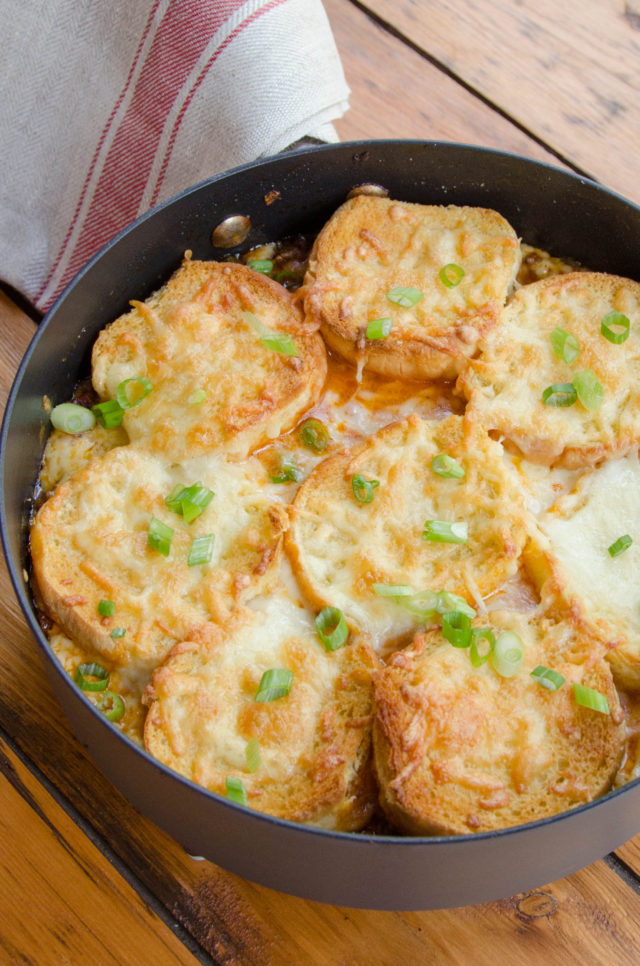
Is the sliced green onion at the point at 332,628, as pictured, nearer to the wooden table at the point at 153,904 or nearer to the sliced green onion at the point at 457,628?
the sliced green onion at the point at 457,628

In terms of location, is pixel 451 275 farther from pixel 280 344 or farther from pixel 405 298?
pixel 280 344

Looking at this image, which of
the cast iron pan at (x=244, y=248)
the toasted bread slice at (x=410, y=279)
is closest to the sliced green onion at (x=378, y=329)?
the toasted bread slice at (x=410, y=279)

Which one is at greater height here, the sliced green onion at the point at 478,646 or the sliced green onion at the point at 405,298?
the sliced green onion at the point at 405,298

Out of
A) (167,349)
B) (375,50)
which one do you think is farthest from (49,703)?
(375,50)

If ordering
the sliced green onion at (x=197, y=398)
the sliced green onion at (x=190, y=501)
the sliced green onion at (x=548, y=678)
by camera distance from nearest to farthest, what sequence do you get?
the sliced green onion at (x=548, y=678)
the sliced green onion at (x=190, y=501)
the sliced green onion at (x=197, y=398)

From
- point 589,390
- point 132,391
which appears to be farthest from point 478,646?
point 132,391

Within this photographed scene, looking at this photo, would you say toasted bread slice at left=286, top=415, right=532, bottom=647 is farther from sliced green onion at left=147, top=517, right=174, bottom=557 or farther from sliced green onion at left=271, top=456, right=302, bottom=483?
sliced green onion at left=147, top=517, right=174, bottom=557
